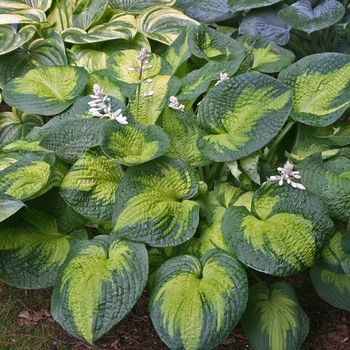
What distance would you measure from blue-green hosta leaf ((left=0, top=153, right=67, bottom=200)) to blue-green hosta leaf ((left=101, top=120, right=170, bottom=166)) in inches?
7.2

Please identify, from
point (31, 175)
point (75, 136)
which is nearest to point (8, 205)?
point (31, 175)

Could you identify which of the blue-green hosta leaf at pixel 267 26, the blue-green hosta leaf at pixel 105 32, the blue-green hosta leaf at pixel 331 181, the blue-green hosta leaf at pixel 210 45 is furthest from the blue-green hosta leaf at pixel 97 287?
the blue-green hosta leaf at pixel 267 26

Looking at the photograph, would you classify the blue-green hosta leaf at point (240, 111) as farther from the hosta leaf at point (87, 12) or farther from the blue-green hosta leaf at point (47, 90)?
the hosta leaf at point (87, 12)

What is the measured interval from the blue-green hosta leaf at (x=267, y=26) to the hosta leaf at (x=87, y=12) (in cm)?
62

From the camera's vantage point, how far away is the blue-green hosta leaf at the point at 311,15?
1743 millimetres

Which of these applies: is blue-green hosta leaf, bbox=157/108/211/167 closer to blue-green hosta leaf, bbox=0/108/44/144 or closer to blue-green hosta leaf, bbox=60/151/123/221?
blue-green hosta leaf, bbox=60/151/123/221

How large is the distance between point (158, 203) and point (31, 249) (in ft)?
1.28

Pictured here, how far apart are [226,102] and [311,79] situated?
0.30m

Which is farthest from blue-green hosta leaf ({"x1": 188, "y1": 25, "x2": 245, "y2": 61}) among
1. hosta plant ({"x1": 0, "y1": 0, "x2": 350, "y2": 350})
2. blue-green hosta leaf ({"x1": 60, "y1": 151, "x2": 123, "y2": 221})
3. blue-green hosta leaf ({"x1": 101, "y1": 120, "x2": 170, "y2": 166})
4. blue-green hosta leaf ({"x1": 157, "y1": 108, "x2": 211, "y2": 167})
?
blue-green hosta leaf ({"x1": 60, "y1": 151, "x2": 123, "y2": 221})

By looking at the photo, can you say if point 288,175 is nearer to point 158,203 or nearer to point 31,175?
point 158,203

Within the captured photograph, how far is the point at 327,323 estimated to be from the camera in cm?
138

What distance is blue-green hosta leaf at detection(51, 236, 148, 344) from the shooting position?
106 cm

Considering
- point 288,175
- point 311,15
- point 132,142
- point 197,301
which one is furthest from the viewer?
point 311,15

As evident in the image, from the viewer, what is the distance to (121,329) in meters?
1.36
